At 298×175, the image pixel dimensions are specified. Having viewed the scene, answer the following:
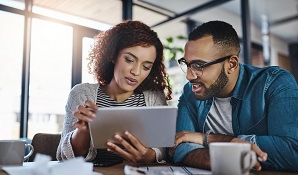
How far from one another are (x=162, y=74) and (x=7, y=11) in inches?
97.3

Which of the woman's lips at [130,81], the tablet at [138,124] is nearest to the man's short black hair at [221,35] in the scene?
the woman's lips at [130,81]

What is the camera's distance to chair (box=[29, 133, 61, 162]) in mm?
1407

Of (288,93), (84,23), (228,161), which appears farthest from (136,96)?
(84,23)

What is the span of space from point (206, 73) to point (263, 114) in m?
0.30

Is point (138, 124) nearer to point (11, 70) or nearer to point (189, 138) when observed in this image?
point (189, 138)

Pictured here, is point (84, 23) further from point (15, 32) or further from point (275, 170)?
point (275, 170)

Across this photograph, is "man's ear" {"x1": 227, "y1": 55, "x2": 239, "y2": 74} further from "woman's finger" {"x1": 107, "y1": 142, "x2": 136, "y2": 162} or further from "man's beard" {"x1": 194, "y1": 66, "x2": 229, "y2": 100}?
"woman's finger" {"x1": 107, "y1": 142, "x2": 136, "y2": 162}

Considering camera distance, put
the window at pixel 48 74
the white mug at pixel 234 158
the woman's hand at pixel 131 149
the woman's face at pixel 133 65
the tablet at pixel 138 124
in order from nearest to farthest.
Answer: the white mug at pixel 234 158
the tablet at pixel 138 124
the woman's hand at pixel 131 149
the woman's face at pixel 133 65
the window at pixel 48 74

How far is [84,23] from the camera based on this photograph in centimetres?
395

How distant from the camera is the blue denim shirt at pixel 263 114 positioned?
95cm

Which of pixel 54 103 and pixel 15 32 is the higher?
pixel 15 32

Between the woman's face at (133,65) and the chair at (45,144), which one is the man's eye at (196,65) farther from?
the chair at (45,144)

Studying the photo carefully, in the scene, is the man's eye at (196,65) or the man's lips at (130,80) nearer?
the man's eye at (196,65)

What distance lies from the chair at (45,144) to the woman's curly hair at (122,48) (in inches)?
15.6
